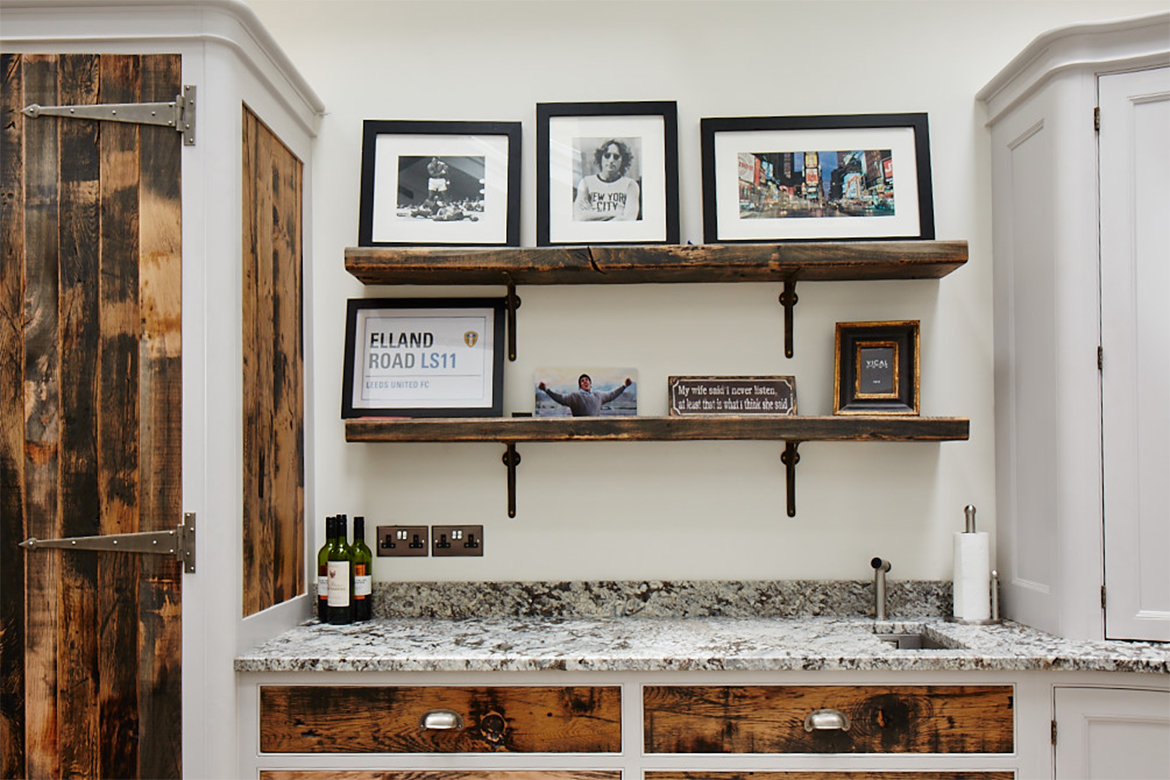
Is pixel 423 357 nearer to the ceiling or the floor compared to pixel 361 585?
nearer to the ceiling

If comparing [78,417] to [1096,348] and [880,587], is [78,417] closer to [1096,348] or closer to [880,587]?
[880,587]

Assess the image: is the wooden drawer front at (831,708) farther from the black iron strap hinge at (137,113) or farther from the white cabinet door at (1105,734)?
the black iron strap hinge at (137,113)

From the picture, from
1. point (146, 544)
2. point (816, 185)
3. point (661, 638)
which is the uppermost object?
point (816, 185)

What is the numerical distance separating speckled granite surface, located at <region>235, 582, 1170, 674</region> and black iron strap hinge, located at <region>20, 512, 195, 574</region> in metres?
0.27

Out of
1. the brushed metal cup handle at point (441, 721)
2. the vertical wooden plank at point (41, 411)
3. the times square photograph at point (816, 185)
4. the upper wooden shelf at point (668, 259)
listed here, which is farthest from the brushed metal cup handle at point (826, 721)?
the vertical wooden plank at point (41, 411)

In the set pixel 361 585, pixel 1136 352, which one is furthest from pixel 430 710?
pixel 1136 352

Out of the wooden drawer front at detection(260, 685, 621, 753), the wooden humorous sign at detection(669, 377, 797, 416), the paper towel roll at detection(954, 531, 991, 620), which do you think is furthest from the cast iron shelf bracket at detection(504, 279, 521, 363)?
the paper towel roll at detection(954, 531, 991, 620)

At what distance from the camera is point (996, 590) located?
2.20 meters

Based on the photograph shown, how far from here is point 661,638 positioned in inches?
80.4

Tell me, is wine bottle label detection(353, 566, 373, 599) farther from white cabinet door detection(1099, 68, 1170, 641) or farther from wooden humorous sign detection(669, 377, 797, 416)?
white cabinet door detection(1099, 68, 1170, 641)

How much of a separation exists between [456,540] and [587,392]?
562 millimetres

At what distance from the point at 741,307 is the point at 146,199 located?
1.53 meters

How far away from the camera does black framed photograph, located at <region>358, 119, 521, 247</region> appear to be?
2.33m

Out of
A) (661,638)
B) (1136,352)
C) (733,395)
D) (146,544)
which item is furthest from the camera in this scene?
(733,395)
